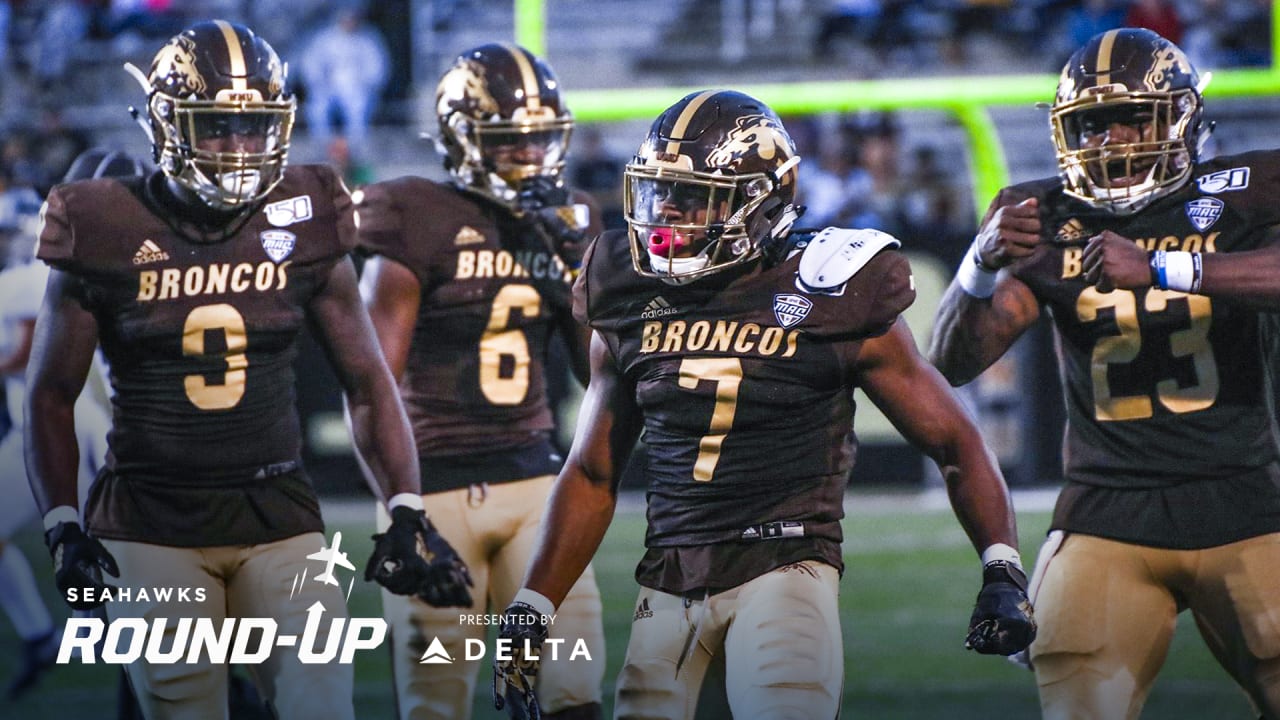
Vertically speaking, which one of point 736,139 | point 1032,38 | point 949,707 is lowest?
point 949,707

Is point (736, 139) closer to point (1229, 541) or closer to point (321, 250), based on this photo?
point (321, 250)

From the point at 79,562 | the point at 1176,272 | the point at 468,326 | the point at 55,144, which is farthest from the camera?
the point at 55,144

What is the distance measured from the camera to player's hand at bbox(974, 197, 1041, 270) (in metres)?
3.85

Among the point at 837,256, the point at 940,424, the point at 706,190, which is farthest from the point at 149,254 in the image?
the point at 940,424

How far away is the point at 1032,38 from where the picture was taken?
13477 millimetres

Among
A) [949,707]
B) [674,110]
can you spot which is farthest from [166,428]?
[949,707]

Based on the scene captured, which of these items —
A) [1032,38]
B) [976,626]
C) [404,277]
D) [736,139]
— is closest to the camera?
[976,626]

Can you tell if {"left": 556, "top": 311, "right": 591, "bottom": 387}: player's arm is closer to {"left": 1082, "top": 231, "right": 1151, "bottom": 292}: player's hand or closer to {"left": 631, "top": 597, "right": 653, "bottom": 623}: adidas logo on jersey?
{"left": 631, "top": 597, "right": 653, "bottom": 623}: adidas logo on jersey

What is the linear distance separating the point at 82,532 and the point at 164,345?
1.54 ft

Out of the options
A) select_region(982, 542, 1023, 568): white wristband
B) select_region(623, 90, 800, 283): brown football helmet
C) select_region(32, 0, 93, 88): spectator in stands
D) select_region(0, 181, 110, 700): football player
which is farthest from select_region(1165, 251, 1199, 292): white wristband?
select_region(32, 0, 93, 88): spectator in stands

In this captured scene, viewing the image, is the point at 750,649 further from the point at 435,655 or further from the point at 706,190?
the point at 435,655

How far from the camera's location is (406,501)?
407 centimetres

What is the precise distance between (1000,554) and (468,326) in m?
1.92

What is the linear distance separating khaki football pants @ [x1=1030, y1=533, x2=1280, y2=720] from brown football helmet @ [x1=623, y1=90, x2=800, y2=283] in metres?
1.11
